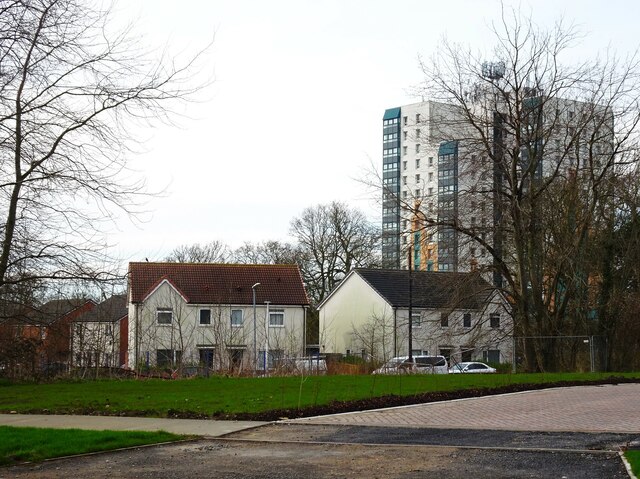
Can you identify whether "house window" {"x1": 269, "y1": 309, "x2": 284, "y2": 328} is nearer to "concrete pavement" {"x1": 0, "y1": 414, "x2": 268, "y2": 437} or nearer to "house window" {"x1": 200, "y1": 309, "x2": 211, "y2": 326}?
"house window" {"x1": 200, "y1": 309, "x2": 211, "y2": 326}

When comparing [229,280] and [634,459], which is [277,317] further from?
[634,459]

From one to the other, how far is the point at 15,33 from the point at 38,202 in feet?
17.7

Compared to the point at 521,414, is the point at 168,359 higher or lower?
higher

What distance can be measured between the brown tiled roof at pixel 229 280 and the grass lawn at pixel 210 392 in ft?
119

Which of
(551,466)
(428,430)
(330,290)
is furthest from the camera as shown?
(330,290)

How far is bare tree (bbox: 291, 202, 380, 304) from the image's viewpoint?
7538cm

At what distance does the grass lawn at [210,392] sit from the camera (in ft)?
59.9

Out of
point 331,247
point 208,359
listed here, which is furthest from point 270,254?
point 208,359

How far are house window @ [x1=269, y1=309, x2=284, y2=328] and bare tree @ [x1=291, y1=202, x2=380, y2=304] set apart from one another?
10754 millimetres

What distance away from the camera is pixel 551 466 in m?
10.6

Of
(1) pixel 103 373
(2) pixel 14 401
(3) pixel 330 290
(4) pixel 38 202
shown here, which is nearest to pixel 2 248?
(4) pixel 38 202

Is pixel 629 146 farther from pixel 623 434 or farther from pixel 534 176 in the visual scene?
pixel 623 434

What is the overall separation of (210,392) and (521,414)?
8333mm

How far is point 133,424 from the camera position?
1562cm
